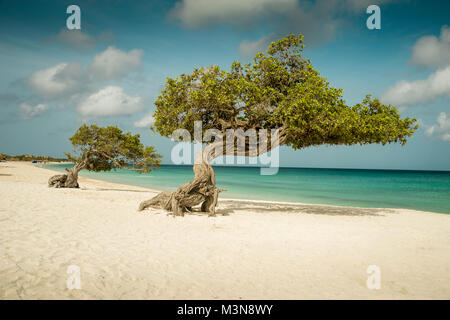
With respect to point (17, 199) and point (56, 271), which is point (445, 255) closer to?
point (56, 271)

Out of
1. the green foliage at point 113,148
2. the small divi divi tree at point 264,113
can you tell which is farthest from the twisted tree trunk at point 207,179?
the green foliage at point 113,148

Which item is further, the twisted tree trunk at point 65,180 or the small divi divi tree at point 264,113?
the twisted tree trunk at point 65,180

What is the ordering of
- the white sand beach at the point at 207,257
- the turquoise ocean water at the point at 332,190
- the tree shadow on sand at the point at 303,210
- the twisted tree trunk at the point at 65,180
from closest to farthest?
the white sand beach at the point at 207,257 < the tree shadow on sand at the point at 303,210 < the twisted tree trunk at the point at 65,180 < the turquoise ocean water at the point at 332,190

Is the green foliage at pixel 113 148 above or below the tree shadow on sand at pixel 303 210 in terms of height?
above

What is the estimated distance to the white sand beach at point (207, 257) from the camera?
464 cm

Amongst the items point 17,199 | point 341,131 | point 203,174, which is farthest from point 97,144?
point 341,131

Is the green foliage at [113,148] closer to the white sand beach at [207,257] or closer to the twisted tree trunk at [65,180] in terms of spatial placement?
the twisted tree trunk at [65,180]

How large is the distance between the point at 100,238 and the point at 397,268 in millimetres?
7251

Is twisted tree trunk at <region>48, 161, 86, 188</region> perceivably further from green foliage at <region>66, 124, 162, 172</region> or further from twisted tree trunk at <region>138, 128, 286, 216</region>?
twisted tree trunk at <region>138, 128, 286, 216</region>

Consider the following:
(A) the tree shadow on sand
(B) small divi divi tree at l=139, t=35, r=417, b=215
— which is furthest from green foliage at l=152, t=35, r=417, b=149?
(A) the tree shadow on sand

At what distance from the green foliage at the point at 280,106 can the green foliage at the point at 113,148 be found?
8757mm

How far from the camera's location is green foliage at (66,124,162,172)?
20.7 meters

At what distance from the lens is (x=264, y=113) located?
1191 centimetres
